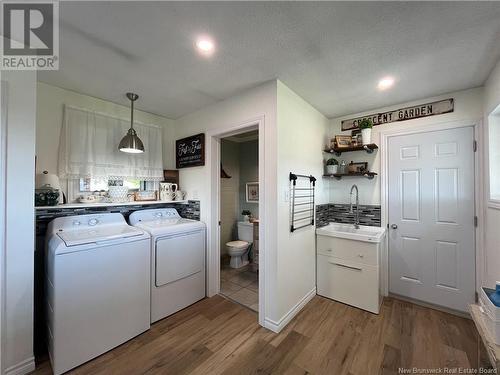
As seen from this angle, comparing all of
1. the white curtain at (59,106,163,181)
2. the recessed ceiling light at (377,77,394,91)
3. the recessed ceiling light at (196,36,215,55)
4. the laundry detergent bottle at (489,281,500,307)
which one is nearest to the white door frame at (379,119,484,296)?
the recessed ceiling light at (377,77,394,91)

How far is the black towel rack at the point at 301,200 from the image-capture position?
2.23 m

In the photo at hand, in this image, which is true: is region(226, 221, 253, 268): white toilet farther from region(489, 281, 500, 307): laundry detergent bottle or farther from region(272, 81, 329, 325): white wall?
region(489, 281, 500, 307): laundry detergent bottle

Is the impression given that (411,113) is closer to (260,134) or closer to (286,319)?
(260,134)

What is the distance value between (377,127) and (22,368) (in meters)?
4.19

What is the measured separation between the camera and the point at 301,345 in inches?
70.5

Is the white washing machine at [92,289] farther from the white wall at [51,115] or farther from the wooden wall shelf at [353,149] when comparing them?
the wooden wall shelf at [353,149]

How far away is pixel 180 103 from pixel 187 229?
1.59 metres

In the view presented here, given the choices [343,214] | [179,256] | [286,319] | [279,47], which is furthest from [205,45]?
[343,214]

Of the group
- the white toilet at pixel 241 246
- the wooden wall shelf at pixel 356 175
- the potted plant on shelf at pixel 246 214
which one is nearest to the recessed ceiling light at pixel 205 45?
the wooden wall shelf at pixel 356 175

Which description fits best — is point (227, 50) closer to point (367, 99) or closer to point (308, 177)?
point (308, 177)

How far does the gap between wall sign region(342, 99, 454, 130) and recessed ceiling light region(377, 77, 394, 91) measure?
0.58 m

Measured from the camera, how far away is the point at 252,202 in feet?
13.4

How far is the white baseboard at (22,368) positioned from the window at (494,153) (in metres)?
4.12

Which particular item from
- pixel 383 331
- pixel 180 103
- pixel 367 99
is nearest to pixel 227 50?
pixel 180 103
